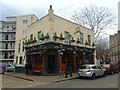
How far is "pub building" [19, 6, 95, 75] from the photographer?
25.4 metres

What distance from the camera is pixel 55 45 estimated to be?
25266mm

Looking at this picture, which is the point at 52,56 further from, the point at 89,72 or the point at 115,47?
the point at 115,47

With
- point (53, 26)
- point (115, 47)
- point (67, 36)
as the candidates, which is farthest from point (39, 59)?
point (115, 47)

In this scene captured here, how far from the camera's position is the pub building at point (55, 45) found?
2542cm

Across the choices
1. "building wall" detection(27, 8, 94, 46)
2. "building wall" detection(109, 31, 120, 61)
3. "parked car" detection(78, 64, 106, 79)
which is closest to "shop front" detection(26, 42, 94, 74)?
"building wall" detection(27, 8, 94, 46)

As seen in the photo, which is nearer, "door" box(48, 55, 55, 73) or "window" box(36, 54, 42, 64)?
"door" box(48, 55, 55, 73)

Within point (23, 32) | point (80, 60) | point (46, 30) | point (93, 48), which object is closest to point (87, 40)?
point (93, 48)

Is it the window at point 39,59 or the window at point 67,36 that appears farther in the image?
the window at point 67,36

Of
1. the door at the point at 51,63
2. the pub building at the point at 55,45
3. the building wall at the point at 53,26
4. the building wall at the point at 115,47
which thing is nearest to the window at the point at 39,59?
the pub building at the point at 55,45

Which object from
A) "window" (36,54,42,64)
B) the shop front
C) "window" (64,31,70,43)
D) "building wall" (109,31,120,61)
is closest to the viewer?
the shop front

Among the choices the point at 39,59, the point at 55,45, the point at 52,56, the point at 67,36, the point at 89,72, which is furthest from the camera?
the point at 67,36

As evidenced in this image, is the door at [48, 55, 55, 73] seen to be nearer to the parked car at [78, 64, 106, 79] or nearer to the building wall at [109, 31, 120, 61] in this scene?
the parked car at [78, 64, 106, 79]

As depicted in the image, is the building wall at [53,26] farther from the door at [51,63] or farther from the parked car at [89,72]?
the parked car at [89,72]

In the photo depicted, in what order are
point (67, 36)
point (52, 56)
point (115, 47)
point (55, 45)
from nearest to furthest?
point (55, 45)
point (52, 56)
point (67, 36)
point (115, 47)
